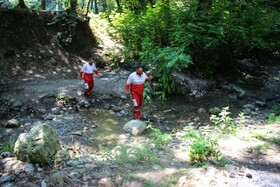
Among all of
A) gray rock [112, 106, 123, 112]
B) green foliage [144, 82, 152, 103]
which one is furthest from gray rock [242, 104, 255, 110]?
gray rock [112, 106, 123, 112]

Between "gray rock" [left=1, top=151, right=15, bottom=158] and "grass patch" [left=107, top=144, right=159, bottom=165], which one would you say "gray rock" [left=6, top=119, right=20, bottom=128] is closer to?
"gray rock" [left=1, top=151, right=15, bottom=158]

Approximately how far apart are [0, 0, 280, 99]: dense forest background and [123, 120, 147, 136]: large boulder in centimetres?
285

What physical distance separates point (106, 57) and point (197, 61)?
5.37 meters

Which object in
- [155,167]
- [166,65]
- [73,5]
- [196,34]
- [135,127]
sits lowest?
[135,127]

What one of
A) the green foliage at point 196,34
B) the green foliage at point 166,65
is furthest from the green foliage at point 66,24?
the green foliage at point 166,65

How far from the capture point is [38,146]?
5.57 metres

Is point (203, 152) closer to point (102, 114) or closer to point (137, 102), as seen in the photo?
point (137, 102)

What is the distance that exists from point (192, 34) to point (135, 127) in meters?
5.46

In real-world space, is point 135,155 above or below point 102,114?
above

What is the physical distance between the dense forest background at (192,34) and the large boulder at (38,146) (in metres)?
6.10

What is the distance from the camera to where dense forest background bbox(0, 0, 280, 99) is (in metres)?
11.9

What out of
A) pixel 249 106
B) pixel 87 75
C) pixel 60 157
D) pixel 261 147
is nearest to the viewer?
pixel 60 157

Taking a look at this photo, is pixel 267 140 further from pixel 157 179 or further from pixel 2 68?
Answer: pixel 2 68

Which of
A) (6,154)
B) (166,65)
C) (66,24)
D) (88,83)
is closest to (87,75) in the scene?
(88,83)
